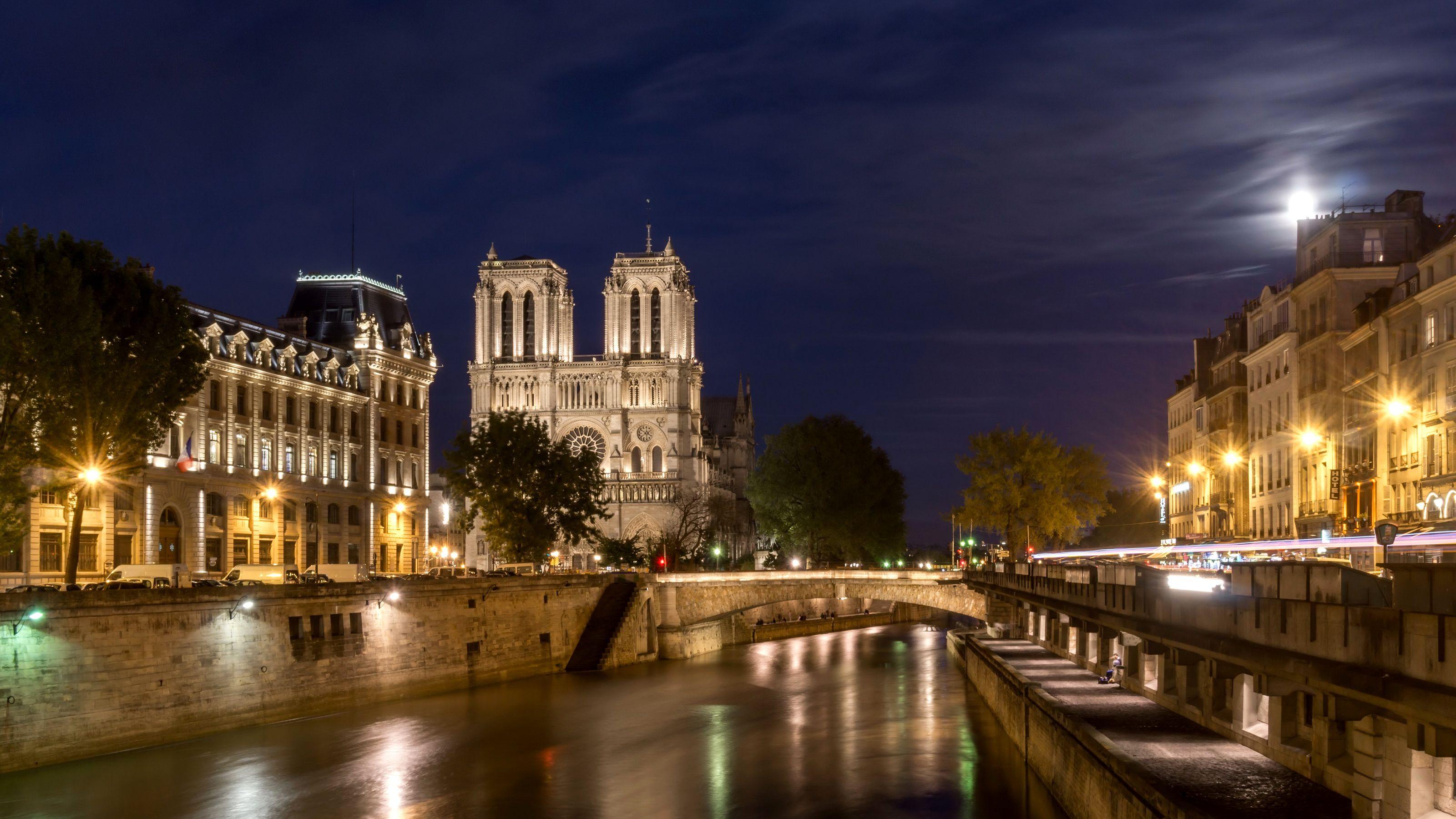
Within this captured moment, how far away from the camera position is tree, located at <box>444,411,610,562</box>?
7588 cm

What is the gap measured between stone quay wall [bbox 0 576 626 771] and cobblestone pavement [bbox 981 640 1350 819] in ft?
80.0

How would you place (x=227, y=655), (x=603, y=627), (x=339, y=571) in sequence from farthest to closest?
(x=603, y=627) < (x=339, y=571) < (x=227, y=655)

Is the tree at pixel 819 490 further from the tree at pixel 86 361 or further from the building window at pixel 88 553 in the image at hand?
the tree at pixel 86 361

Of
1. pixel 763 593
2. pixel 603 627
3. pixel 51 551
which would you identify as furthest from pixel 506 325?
pixel 51 551

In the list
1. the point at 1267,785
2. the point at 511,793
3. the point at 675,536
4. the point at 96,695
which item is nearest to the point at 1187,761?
the point at 1267,785

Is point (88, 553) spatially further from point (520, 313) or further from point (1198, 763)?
point (520, 313)

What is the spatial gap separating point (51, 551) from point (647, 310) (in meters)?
84.2

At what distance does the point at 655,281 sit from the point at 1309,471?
88.7 metres

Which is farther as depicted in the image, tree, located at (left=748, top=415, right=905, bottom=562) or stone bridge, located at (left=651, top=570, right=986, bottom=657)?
tree, located at (left=748, top=415, right=905, bottom=562)

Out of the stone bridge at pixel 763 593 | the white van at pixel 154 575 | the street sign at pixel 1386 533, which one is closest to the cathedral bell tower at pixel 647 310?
the stone bridge at pixel 763 593

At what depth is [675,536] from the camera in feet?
406

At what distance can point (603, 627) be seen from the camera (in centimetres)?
6844

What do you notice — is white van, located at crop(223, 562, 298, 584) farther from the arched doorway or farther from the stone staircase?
the stone staircase

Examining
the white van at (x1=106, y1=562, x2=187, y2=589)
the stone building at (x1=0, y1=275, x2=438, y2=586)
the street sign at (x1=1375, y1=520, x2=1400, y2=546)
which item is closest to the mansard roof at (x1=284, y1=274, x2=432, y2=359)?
the stone building at (x1=0, y1=275, x2=438, y2=586)
